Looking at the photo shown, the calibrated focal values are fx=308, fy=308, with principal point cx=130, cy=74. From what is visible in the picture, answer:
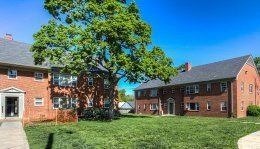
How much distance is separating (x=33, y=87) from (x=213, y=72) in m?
27.0

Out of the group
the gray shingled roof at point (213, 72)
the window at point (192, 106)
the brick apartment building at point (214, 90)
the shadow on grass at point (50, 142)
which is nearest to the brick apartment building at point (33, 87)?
the brick apartment building at point (214, 90)

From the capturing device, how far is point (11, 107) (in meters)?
35.9

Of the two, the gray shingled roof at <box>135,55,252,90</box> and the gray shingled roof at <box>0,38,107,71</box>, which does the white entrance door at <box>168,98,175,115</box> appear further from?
the gray shingled roof at <box>0,38,107,71</box>

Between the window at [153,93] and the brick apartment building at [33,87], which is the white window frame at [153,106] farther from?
the brick apartment building at [33,87]

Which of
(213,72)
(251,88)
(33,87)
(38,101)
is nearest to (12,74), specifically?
(33,87)

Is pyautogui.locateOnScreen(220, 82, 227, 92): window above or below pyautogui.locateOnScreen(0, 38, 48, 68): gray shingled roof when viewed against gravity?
below

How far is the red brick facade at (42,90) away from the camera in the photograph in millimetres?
34625

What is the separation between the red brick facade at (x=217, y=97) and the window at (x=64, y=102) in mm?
19919

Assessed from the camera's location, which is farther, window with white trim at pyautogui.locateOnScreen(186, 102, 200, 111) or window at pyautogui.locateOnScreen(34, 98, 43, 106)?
window with white trim at pyautogui.locateOnScreen(186, 102, 200, 111)

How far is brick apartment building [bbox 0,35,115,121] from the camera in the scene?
34281 mm

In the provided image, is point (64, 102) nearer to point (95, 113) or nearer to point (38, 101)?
point (38, 101)

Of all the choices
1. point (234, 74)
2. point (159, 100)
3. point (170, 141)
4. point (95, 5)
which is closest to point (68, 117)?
point (95, 5)

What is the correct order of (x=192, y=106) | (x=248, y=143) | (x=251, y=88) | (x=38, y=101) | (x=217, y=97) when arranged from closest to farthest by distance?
(x=248, y=143) → (x=38, y=101) → (x=217, y=97) → (x=251, y=88) → (x=192, y=106)

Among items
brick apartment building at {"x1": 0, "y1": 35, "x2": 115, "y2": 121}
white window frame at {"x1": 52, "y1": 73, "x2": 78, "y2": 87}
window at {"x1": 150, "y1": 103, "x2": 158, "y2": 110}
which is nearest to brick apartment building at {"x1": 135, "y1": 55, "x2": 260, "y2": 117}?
window at {"x1": 150, "y1": 103, "x2": 158, "y2": 110}
